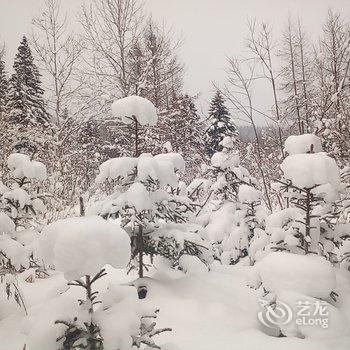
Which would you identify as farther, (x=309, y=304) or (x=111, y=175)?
(x=111, y=175)

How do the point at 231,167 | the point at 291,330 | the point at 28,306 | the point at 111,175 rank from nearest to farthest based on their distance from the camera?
the point at 291,330 → the point at 111,175 → the point at 28,306 → the point at 231,167

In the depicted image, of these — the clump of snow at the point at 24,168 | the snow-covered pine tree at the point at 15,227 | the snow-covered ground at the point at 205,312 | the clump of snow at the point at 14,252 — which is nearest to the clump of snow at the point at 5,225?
the snow-covered pine tree at the point at 15,227

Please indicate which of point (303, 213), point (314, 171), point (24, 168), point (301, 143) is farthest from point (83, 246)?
point (303, 213)

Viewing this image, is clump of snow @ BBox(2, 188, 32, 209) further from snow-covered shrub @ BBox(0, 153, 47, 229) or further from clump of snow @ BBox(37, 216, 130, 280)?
clump of snow @ BBox(37, 216, 130, 280)

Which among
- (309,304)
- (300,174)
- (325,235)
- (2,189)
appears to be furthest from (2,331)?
(325,235)

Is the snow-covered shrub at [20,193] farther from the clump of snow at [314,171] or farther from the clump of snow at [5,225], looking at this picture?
the clump of snow at [314,171]

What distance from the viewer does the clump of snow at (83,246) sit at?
1.86m

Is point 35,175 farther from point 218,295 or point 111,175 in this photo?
point 218,295

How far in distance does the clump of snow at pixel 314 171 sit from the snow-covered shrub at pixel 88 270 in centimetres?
235

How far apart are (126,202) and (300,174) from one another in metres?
2.00

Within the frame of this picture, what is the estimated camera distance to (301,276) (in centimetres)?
373

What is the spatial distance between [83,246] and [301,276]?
2.75 m

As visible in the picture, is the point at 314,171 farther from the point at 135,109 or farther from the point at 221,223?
the point at 221,223

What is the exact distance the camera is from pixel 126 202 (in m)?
4.05
